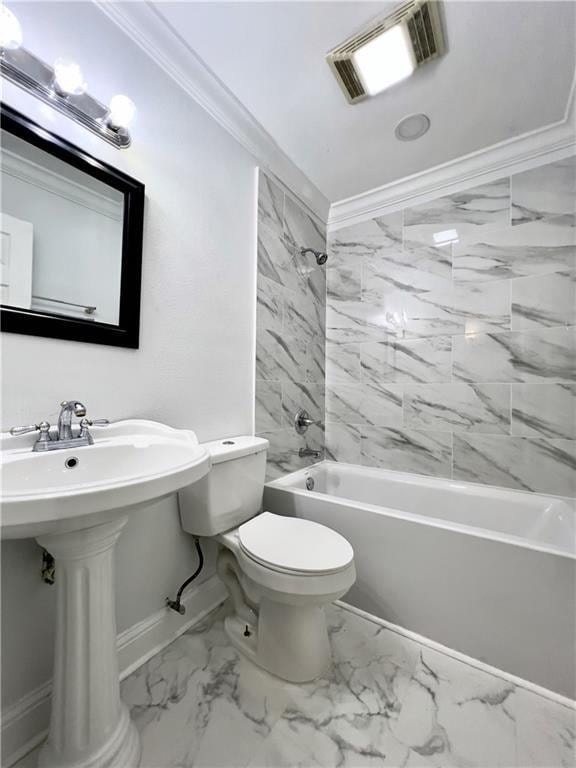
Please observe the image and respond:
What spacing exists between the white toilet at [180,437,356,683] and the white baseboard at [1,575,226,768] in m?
0.17

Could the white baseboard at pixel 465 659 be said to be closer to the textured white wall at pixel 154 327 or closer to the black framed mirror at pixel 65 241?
the textured white wall at pixel 154 327

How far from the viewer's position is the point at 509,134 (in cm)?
166

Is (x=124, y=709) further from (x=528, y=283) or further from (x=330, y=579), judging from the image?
(x=528, y=283)

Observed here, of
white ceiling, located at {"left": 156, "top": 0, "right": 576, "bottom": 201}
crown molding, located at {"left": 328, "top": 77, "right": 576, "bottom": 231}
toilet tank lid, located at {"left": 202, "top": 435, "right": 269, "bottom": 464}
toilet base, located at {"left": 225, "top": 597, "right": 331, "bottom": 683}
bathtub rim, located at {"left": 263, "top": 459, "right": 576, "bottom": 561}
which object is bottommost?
toilet base, located at {"left": 225, "top": 597, "right": 331, "bottom": 683}

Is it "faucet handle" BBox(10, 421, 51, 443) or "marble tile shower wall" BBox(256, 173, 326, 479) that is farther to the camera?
"marble tile shower wall" BBox(256, 173, 326, 479)

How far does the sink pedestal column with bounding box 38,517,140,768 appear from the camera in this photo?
0.77m

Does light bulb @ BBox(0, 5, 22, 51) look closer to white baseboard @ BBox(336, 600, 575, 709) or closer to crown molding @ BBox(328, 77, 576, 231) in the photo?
crown molding @ BBox(328, 77, 576, 231)

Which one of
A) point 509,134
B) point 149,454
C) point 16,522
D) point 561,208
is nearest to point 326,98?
point 509,134

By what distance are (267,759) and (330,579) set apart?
461 millimetres

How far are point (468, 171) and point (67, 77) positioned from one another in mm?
1948

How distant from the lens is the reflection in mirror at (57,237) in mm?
908

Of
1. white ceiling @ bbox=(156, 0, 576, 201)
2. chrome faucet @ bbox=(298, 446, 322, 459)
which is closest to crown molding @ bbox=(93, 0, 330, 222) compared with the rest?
white ceiling @ bbox=(156, 0, 576, 201)

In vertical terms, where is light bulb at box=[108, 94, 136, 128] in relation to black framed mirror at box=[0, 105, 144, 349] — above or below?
above

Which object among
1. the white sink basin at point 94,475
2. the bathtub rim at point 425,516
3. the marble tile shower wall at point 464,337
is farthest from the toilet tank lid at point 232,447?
the marble tile shower wall at point 464,337
